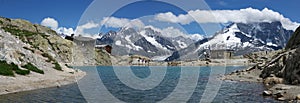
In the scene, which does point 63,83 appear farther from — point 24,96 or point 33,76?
point 24,96

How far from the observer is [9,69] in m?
50.8

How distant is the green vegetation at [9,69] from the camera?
4819 cm

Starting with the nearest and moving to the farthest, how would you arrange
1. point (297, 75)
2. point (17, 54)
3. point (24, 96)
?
point (24, 96) < point (297, 75) < point (17, 54)

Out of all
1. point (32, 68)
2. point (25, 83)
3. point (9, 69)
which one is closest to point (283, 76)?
point (25, 83)

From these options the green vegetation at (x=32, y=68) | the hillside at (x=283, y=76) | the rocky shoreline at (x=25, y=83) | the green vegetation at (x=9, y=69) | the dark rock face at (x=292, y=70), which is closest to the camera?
the hillside at (x=283, y=76)

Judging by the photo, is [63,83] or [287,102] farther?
[63,83]

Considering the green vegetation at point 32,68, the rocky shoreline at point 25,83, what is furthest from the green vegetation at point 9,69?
the green vegetation at point 32,68

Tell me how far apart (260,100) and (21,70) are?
37.2m

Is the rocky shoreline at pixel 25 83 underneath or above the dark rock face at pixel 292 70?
underneath

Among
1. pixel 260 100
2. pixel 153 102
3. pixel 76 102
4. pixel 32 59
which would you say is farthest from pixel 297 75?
pixel 32 59

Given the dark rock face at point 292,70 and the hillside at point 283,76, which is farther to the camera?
the dark rock face at point 292,70

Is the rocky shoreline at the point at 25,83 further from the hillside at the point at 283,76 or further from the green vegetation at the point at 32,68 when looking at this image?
the hillside at the point at 283,76

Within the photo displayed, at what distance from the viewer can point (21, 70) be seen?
53375 millimetres

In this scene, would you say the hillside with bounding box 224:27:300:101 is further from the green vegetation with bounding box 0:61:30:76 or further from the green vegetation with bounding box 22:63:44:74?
the green vegetation with bounding box 22:63:44:74
